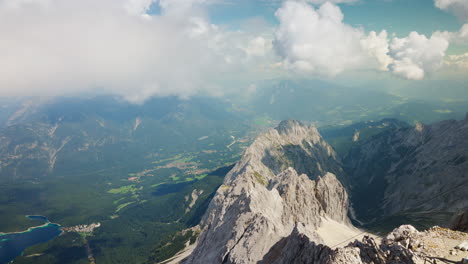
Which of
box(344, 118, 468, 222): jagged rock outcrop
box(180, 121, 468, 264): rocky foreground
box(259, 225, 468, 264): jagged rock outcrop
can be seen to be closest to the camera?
box(259, 225, 468, 264): jagged rock outcrop

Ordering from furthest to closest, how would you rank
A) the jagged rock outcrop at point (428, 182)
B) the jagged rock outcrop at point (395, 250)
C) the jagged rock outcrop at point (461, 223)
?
the jagged rock outcrop at point (428, 182) < the jagged rock outcrop at point (461, 223) < the jagged rock outcrop at point (395, 250)

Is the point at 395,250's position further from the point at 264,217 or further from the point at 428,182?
the point at 428,182

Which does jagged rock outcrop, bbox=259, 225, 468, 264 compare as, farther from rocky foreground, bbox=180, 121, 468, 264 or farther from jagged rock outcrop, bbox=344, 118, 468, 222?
jagged rock outcrop, bbox=344, 118, 468, 222

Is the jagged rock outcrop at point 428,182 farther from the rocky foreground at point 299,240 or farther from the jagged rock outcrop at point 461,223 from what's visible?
the jagged rock outcrop at point 461,223

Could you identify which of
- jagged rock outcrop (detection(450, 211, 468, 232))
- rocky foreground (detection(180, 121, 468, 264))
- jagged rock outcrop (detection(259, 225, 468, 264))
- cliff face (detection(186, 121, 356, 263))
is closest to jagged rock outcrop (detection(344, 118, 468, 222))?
cliff face (detection(186, 121, 356, 263))

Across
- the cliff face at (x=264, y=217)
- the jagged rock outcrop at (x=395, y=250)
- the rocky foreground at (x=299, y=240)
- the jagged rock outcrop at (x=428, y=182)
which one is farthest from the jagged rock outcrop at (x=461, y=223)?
the jagged rock outcrop at (x=428, y=182)

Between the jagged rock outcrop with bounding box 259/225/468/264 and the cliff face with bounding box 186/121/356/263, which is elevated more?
the jagged rock outcrop with bounding box 259/225/468/264

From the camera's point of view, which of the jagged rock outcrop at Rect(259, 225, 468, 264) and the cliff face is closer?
the jagged rock outcrop at Rect(259, 225, 468, 264)

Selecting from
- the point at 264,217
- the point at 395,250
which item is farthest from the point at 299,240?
the point at 395,250

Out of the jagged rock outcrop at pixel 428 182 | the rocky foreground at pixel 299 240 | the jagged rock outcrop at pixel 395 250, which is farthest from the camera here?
the jagged rock outcrop at pixel 428 182

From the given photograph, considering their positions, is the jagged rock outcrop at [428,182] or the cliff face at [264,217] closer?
the cliff face at [264,217]

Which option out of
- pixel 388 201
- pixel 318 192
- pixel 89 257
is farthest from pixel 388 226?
pixel 89 257

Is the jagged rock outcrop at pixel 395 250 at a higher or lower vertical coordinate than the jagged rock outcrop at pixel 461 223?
higher
